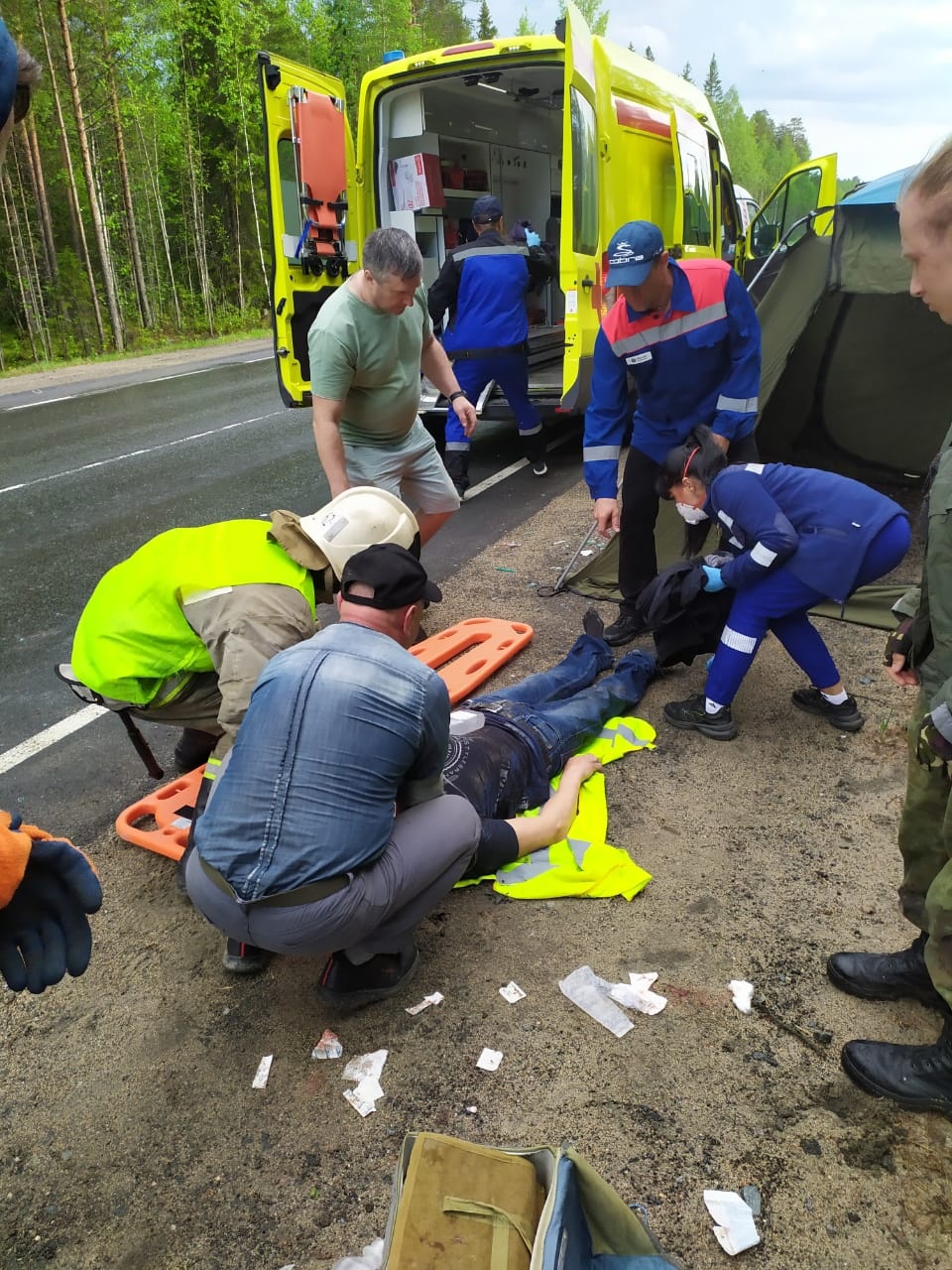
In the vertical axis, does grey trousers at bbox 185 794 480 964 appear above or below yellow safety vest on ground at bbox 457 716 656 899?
above

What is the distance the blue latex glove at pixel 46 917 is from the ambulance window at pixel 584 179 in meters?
5.14

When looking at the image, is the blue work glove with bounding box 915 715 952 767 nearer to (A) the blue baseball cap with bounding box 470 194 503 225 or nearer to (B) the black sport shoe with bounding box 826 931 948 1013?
(B) the black sport shoe with bounding box 826 931 948 1013

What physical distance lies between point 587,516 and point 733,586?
9.05 ft

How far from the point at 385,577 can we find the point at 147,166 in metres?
27.0

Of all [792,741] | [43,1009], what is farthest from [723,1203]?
[792,741]

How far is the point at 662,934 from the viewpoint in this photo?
2443mm

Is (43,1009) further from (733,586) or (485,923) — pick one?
(733,586)

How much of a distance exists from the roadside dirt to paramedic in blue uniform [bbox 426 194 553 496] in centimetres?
439

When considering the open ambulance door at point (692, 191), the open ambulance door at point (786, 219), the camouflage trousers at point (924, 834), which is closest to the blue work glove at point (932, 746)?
the camouflage trousers at point (924, 834)

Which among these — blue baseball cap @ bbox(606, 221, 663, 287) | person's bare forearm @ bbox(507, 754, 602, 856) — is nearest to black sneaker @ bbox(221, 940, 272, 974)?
person's bare forearm @ bbox(507, 754, 602, 856)

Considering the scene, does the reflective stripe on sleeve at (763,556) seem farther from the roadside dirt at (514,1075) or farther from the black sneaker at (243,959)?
the black sneaker at (243,959)

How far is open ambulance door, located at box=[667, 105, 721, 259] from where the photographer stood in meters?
7.05

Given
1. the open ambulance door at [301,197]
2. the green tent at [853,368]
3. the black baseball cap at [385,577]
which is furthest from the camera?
the open ambulance door at [301,197]

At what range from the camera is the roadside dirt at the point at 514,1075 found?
173cm
